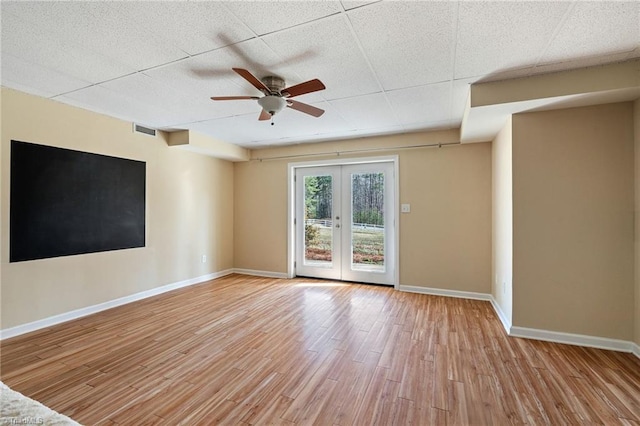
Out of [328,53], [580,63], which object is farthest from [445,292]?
[328,53]

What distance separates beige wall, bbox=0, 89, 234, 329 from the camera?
113 inches

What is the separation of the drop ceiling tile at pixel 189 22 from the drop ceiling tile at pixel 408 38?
78 centimetres

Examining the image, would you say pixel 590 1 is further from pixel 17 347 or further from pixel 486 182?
pixel 17 347

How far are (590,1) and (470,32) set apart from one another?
1.98 feet

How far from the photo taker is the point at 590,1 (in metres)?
1.63

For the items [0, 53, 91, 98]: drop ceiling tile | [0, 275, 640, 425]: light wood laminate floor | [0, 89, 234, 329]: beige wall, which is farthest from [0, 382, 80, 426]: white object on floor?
[0, 53, 91, 98]: drop ceiling tile

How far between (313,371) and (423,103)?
2937 millimetres

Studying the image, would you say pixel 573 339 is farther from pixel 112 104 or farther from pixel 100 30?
pixel 112 104

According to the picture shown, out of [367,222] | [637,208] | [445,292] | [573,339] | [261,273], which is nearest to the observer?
[637,208]

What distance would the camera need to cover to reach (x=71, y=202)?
3.29m

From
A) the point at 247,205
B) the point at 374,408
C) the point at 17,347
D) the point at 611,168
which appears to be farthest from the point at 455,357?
the point at 247,205

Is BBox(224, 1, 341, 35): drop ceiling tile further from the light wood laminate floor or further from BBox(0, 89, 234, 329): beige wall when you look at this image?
BBox(0, 89, 234, 329): beige wall

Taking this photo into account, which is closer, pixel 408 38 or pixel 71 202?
pixel 408 38

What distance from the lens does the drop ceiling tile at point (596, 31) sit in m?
1.68
